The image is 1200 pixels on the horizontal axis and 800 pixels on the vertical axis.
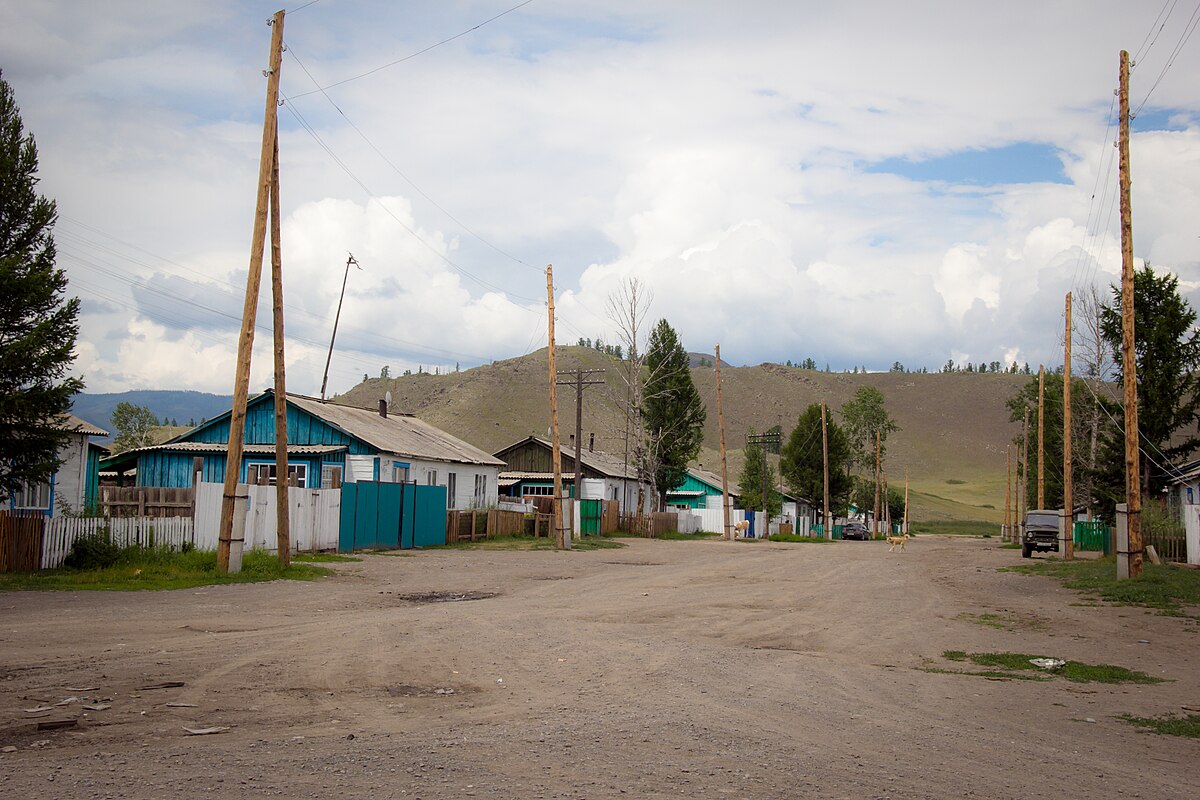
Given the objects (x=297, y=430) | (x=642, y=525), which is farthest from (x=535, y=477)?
(x=297, y=430)

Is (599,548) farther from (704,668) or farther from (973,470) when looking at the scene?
(973,470)

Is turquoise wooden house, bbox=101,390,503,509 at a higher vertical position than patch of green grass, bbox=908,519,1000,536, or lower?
higher

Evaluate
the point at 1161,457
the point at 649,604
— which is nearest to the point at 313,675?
the point at 649,604

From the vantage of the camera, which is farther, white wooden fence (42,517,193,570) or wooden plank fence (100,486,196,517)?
wooden plank fence (100,486,196,517)

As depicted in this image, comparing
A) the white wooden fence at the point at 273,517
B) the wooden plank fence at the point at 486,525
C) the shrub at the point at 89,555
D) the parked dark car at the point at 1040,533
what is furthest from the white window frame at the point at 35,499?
the parked dark car at the point at 1040,533

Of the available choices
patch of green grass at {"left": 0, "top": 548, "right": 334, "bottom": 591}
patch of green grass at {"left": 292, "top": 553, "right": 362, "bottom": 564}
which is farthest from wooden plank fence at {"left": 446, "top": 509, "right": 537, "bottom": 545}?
patch of green grass at {"left": 0, "top": 548, "right": 334, "bottom": 591}

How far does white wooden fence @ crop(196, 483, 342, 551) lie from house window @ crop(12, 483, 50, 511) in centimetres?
760

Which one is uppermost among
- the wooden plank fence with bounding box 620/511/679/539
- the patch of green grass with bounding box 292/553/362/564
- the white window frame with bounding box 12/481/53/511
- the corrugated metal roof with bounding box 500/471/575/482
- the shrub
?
the corrugated metal roof with bounding box 500/471/575/482

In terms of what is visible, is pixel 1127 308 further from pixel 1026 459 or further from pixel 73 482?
pixel 1026 459

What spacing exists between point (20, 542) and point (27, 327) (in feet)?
14.8

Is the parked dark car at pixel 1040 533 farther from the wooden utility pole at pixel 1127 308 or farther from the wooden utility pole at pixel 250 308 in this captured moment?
the wooden utility pole at pixel 250 308

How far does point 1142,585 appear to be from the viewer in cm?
2089

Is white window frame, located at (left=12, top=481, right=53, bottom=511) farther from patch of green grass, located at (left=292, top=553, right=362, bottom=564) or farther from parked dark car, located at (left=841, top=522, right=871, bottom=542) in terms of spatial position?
parked dark car, located at (left=841, top=522, right=871, bottom=542)

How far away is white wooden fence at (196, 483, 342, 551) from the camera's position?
20516 millimetres
